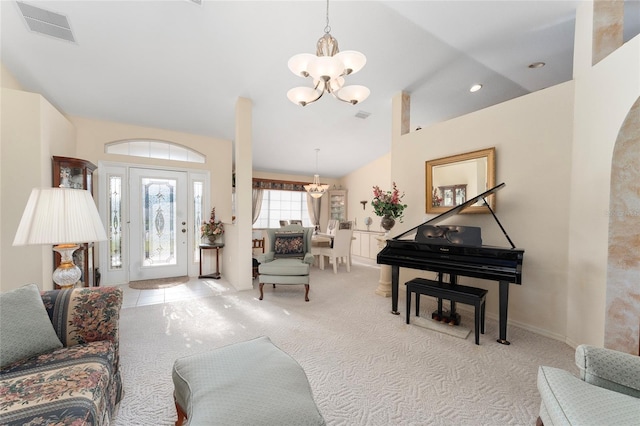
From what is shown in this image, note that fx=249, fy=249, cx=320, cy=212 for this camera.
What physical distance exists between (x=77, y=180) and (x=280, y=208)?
4.86 metres

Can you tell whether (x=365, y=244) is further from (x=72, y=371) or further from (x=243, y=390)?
(x=72, y=371)

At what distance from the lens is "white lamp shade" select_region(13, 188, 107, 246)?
5.03ft

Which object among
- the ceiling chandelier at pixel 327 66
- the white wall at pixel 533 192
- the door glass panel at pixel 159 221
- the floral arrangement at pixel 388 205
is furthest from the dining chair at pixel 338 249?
the ceiling chandelier at pixel 327 66

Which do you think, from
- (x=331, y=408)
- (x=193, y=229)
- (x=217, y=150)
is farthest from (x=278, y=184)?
(x=331, y=408)

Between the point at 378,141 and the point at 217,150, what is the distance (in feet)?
12.0

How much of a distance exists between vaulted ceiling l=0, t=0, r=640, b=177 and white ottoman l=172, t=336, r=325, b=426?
314 cm

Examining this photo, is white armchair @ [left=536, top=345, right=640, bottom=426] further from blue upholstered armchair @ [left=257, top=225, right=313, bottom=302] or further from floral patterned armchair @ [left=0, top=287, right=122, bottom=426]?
blue upholstered armchair @ [left=257, top=225, right=313, bottom=302]

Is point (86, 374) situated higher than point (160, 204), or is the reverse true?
point (160, 204)

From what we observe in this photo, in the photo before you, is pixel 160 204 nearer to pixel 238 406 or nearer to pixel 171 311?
pixel 171 311

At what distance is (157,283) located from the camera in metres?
4.39

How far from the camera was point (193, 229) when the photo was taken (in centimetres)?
497

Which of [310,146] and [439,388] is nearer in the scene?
[439,388]

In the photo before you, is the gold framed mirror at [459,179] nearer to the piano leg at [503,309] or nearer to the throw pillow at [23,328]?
the piano leg at [503,309]

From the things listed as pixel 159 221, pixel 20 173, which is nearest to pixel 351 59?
pixel 20 173
